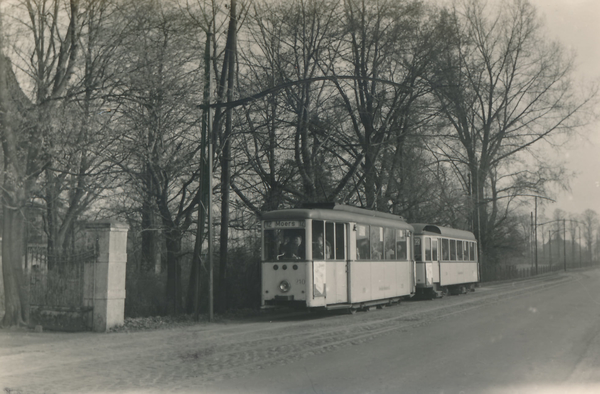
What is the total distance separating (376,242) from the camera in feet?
65.7

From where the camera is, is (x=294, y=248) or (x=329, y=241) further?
(x=329, y=241)

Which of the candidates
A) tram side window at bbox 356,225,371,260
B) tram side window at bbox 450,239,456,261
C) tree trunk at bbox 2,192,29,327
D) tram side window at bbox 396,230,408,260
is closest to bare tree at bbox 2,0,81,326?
tree trunk at bbox 2,192,29,327

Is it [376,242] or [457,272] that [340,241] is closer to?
[376,242]

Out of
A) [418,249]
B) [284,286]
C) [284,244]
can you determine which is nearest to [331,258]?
[284,244]

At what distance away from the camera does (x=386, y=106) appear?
2809 cm

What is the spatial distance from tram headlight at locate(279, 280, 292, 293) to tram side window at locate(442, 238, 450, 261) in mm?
13140

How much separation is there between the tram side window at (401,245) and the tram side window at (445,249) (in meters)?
5.44

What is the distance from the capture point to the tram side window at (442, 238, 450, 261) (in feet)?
91.6

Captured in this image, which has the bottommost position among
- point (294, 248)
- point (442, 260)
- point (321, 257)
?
point (442, 260)

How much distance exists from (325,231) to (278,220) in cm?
131

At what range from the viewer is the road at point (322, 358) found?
798cm

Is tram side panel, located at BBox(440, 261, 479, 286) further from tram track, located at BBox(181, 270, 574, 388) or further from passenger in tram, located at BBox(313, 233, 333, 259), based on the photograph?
passenger in tram, located at BBox(313, 233, 333, 259)

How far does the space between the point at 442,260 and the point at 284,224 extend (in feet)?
42.1

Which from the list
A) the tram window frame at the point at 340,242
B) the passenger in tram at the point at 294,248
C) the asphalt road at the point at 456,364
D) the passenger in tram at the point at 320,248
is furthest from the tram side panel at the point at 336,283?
the asphalt road at the point at 456,364
